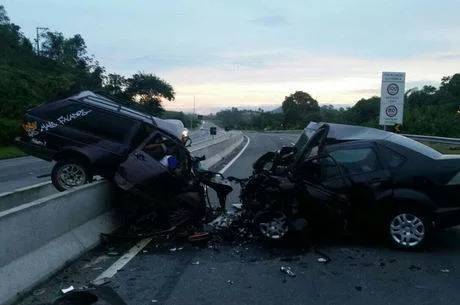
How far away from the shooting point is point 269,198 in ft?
28.2

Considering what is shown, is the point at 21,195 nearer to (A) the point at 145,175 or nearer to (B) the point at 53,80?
(A) the point at 145,175

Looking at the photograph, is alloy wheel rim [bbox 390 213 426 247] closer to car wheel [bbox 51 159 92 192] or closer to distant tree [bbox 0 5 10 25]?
car wheel [bbox 51 159 92 192]

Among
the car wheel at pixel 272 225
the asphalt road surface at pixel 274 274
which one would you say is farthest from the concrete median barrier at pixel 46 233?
the car wheel at pixel 272 225

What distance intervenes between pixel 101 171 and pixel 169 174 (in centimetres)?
277

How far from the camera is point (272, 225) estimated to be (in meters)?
8.40

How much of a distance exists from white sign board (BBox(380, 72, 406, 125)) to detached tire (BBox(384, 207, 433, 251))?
1869 cm

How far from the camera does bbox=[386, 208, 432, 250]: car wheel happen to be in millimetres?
8000

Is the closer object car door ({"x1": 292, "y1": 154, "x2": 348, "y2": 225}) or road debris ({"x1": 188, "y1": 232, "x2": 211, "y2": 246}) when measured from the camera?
car door ({"x1": 292, "y1": 154, "x2": 348, "y2": 225})

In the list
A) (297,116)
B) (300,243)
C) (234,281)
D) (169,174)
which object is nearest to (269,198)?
(300,243)

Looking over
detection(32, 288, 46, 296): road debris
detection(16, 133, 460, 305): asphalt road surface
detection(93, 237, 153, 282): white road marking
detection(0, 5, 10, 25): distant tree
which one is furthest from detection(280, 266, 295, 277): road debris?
detection(0, 5, 10, 25): distant tree

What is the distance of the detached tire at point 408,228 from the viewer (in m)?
8.00

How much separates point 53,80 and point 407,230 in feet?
202

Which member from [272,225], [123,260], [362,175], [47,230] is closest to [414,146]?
[362,175]

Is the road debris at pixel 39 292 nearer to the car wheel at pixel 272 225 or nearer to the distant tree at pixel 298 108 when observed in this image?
the car wheel at pixel 272 225
